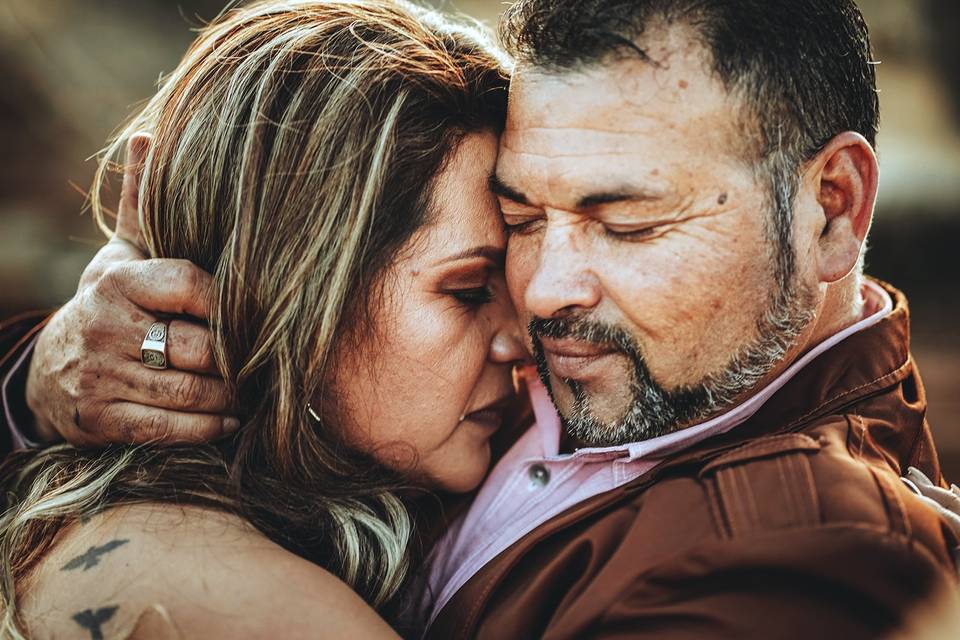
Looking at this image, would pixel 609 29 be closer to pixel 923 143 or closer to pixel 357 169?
pixel 357 169

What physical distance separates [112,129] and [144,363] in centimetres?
503

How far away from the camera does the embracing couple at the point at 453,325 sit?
5.13ft

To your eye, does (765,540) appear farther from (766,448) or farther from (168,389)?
(168,389)

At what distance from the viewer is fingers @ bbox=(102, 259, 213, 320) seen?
1.81 metres

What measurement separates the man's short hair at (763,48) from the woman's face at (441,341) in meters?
0.32

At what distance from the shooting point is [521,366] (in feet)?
7.54

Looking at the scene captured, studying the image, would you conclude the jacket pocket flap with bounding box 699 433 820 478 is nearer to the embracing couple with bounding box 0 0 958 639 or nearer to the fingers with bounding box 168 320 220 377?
the embracing couple with bounding box 0 0 958 639

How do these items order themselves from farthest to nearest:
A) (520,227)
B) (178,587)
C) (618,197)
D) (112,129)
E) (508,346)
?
1. (112,129)
2. (508,346)
3. (520,227)
4. (618,197)
5. (178,587)

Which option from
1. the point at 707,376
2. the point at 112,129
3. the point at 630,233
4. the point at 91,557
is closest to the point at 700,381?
the point at 707,376

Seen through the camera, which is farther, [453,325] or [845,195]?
[453,325]

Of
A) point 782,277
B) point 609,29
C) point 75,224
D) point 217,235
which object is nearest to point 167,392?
point 217,235

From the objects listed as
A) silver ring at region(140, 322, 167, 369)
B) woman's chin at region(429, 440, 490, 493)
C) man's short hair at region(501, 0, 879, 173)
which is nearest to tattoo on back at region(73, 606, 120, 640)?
silver ring at region(140, 322, 167, 369)

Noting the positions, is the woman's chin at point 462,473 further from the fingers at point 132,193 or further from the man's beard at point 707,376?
the fingers at point 132,193

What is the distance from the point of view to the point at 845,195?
1.81 metres
